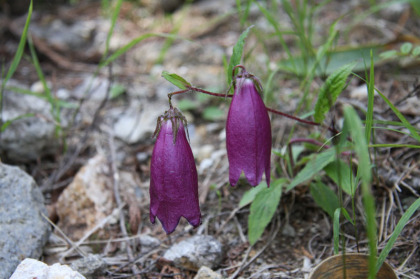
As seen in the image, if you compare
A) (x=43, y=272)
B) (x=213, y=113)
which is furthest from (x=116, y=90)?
(x=43, y=272)

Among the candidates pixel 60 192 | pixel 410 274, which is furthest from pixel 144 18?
pixel 410 274

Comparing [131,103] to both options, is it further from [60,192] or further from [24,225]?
[24,225]

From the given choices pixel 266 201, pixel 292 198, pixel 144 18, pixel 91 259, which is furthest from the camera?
pixel 144 18

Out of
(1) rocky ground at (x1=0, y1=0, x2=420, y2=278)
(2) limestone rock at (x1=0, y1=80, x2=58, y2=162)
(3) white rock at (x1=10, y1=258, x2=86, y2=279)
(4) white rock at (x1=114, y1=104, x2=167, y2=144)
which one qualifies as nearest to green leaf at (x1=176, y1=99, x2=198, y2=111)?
(1) rocky ground at (x1=0, y1=0, x2=420, y2=278)

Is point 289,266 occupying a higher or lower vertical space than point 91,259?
lower

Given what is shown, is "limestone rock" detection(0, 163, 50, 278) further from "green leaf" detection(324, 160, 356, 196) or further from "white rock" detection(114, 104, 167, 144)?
"green leaf" detection(324, 160, 356, 196)

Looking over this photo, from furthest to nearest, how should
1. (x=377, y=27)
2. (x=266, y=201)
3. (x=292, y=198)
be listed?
1. (x=377, y=27)
2. (x=292, y=198)
3. (x=266, y=201)
